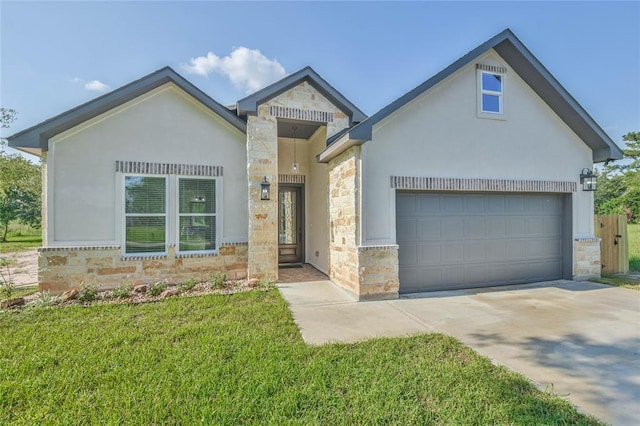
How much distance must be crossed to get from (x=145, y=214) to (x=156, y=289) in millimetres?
2011

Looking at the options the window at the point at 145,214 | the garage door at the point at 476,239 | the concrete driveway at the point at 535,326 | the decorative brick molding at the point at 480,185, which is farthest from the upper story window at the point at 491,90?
the window at the point at 145,214

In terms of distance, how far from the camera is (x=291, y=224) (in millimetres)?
11227

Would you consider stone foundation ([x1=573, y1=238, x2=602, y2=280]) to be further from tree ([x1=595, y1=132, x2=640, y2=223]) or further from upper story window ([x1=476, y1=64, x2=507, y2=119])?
tree ([x1=595, y1=132, x2=640, y2=223])

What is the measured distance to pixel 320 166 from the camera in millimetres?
9555

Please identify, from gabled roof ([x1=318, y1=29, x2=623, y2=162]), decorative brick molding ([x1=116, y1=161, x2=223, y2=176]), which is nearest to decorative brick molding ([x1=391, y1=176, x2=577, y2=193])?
gabled roof ([x1=318, y1=29, x2=623, y2=162])

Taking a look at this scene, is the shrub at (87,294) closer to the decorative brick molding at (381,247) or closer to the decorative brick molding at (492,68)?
the decorative brick molding at (381,247)

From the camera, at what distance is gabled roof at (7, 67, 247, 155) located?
654 centimetres

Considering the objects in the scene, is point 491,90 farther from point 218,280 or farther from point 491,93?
point 218,280

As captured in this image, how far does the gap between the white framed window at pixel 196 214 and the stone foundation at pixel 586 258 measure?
10046mm

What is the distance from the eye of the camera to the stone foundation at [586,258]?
8.41 m

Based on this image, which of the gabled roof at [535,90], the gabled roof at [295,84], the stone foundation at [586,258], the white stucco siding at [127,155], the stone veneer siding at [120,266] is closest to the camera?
the gabled roof at [535,90]

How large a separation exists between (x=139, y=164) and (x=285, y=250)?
216 inches

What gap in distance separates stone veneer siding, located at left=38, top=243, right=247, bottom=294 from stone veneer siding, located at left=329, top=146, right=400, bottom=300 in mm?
2935

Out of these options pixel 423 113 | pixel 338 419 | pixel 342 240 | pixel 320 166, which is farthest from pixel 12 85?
pixel 338 419
